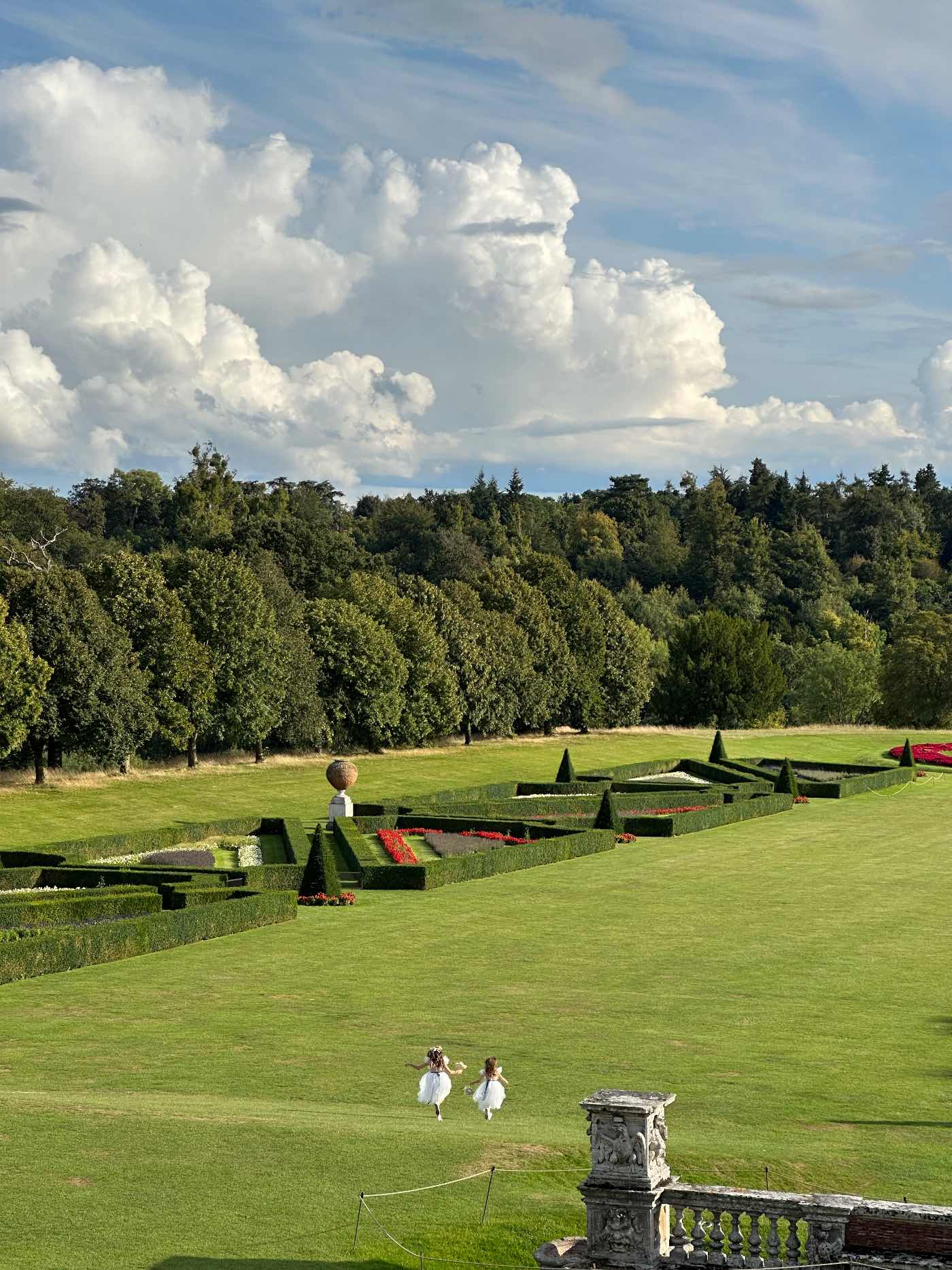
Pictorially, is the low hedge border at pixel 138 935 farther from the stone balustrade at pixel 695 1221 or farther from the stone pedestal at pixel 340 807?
the stone balustrade at pixel 695 1221

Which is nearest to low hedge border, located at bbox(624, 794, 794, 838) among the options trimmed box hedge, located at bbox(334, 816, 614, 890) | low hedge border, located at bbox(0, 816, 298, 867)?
trimmed box hedge, located at bbox(334, 816, 614, 890)

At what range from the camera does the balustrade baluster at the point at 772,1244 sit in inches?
508

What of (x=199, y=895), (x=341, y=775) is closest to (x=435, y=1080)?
(x=199, y=895)

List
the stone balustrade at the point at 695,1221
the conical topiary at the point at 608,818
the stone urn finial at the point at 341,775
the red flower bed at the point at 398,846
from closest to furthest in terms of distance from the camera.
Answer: the stone balustrade at the point at 695,1221 → the red flower bed at the point at 398,846 → the conical topiary at the point at 608,818 → the stone urn finial at the point at 341,775

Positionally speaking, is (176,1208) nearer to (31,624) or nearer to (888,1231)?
(888,1231)

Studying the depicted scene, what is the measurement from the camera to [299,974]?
2895 centimetres

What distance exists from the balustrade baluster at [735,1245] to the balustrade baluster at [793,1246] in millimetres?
433

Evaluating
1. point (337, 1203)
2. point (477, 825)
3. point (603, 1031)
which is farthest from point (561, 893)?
point (337, 1203)

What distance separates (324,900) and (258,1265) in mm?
25845

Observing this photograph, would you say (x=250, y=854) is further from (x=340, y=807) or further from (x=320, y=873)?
(x=320, y=873)

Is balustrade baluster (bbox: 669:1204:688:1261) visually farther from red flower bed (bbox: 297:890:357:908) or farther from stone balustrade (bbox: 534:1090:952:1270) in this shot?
red flower bed (bbox: 297:890:357:908)

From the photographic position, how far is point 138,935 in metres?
31.5

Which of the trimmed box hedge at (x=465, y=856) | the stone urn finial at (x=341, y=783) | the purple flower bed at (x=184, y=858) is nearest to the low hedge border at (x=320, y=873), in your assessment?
the trimmed box hedge at (x=465, y=856)

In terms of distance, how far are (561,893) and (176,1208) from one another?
26471mm
